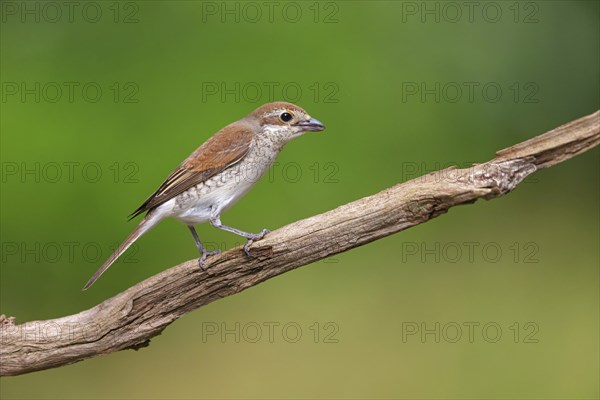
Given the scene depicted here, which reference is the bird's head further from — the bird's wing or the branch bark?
the branch bark

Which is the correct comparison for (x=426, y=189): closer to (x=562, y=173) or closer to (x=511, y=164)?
(x=511, y=164)

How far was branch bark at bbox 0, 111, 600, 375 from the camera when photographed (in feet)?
10.8

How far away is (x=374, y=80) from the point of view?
6906 millimetres

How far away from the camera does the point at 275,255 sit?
3625 millimetres

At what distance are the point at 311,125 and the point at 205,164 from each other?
55 centimetres

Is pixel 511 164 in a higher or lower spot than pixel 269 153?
lower

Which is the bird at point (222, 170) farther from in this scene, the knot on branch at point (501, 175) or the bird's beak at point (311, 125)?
the knot on branch at point (501, 175)

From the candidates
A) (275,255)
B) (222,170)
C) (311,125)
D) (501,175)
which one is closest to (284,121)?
(311,125)

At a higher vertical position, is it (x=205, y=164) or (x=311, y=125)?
(x=311, y=125)

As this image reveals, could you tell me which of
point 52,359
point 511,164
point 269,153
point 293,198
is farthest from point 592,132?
point 293,198

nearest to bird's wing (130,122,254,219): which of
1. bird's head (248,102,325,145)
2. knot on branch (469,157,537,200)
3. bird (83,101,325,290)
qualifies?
bird (83,101,325,290)

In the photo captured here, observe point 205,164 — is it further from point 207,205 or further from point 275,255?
point 275,255

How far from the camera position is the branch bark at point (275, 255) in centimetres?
330

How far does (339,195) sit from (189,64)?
1535 millimetres
